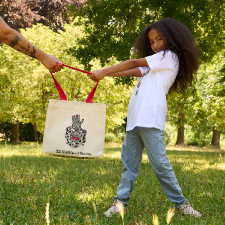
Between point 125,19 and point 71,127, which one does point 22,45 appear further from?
point 125,19

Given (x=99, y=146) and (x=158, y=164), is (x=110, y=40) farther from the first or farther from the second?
(x=158, y=164)

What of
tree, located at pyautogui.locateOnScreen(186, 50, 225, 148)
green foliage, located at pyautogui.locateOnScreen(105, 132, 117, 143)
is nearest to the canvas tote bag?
tree, located at pyautogui.locateOnScreen(186, 50, 225, 148)

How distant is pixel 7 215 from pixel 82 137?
110 centimetres

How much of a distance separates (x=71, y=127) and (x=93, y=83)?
10410 mm

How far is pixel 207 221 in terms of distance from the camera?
255 cm

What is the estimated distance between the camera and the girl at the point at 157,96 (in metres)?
2.52

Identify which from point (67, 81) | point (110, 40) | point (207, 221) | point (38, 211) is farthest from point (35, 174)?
point (67, 81)

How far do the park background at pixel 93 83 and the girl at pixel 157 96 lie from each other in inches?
15.7

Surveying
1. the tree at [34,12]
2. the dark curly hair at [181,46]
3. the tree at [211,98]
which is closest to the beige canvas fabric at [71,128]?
the dark curly hair at [181,46]

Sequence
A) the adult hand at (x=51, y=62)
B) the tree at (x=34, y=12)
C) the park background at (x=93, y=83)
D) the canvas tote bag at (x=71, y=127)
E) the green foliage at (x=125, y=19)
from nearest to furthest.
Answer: the adult hand at (x=51, y=62) → the canvas tote bag at (x=71, y=127) → the park background at (x=93, y=83) → the green foliage at (x=125, y=19) → the tree at (x=34, y=12)

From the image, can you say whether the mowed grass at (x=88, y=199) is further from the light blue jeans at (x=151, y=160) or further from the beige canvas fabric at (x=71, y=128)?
the beige canvas fabric at (x=71, y=128)

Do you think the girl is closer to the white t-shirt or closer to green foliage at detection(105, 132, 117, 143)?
the white t-shirt

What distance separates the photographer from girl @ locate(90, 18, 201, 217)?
2521 mm

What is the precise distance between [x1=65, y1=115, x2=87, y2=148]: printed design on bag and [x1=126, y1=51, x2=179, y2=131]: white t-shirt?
0.61 m
